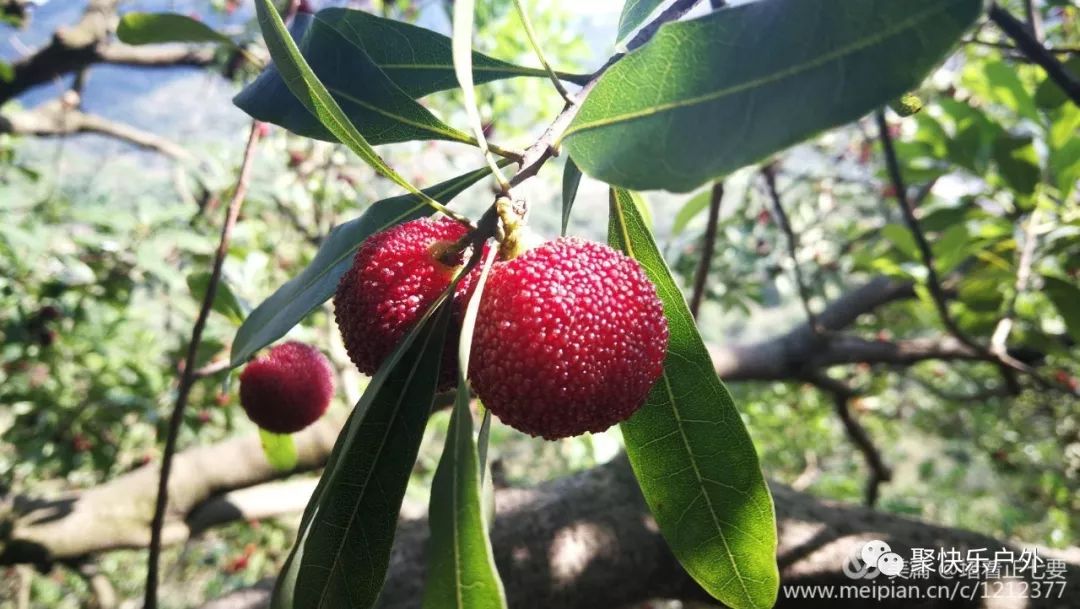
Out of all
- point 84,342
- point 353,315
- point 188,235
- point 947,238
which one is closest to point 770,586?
point 353,315

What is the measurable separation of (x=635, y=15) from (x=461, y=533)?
1.65 feet

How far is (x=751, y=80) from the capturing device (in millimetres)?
416

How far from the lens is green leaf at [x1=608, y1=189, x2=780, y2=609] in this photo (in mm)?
657

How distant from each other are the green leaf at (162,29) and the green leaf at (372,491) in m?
0.71

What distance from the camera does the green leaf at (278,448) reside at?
1.35 meters

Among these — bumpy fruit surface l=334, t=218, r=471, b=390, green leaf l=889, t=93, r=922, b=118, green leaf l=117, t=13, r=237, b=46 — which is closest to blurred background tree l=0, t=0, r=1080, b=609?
bumpy fruit surface l=334, t=218, r=471, b=390

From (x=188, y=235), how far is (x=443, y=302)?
2.25 meters

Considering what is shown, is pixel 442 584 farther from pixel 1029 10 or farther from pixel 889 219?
pixel 889 219

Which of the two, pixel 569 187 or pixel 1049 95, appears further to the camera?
pixel 1049 95

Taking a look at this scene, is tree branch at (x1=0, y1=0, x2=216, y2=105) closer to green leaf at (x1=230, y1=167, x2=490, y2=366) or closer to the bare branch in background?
the bare branch in background

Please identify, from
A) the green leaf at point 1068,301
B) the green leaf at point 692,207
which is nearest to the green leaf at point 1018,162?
the green leaf at point 1068,301

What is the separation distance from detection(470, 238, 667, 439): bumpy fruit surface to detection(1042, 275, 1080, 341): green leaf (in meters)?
1.59

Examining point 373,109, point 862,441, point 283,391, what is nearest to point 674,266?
point 862,441

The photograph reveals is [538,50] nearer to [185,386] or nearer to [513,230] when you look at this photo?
[513,230]
